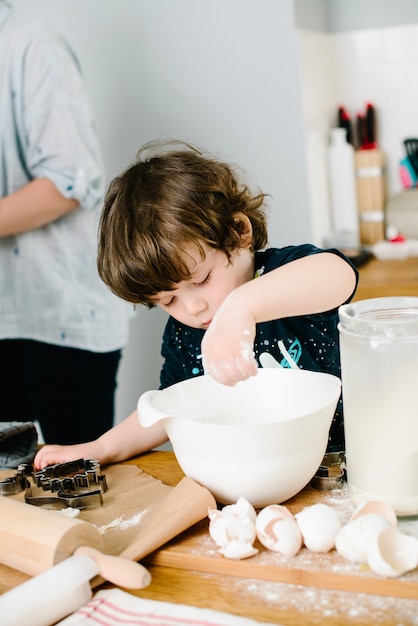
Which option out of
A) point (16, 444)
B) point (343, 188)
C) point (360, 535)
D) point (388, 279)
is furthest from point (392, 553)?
point (343, 188)

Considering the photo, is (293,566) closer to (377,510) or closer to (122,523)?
(377,510)

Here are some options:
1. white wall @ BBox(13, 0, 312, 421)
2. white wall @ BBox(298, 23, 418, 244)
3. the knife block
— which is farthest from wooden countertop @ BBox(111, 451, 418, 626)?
the knife block

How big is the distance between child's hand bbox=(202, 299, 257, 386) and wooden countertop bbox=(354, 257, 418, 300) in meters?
1.17

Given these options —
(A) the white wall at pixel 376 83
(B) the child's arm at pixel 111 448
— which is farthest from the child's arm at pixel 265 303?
(A) the white wall at pixel 376 83

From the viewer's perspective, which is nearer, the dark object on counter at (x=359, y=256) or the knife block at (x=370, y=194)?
the dark object on counter at (x=359, y=256)

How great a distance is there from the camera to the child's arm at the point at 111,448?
3.68 feet

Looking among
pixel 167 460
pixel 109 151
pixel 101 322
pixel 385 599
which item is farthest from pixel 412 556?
pixel 109 151

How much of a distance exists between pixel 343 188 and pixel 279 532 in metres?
1.92

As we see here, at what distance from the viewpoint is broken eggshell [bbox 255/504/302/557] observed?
76 centimetres

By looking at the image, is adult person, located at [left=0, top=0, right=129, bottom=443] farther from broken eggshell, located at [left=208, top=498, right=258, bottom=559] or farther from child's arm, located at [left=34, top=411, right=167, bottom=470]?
broken eggshell, located at [left=208, top=498, right=258, bottom=559]

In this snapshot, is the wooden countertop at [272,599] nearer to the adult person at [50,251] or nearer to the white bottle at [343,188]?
the adult person at [50,251]

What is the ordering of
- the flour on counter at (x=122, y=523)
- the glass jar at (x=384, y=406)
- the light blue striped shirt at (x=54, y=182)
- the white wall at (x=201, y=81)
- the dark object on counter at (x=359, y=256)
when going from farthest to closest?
the dark object on counter at (x=359, y=256) → the white wall at (x=201, y=81) → the light blue striped shirt at (x=54, y=182) → the flour on counter at (x=122, y=523) → the glass jar at (x=384, y=406)

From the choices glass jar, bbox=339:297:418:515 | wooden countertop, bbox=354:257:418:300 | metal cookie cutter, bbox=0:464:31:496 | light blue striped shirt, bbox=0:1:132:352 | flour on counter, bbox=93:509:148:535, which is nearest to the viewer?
glass jar, bbox=339:297:418:515

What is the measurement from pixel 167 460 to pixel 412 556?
0.47 m
